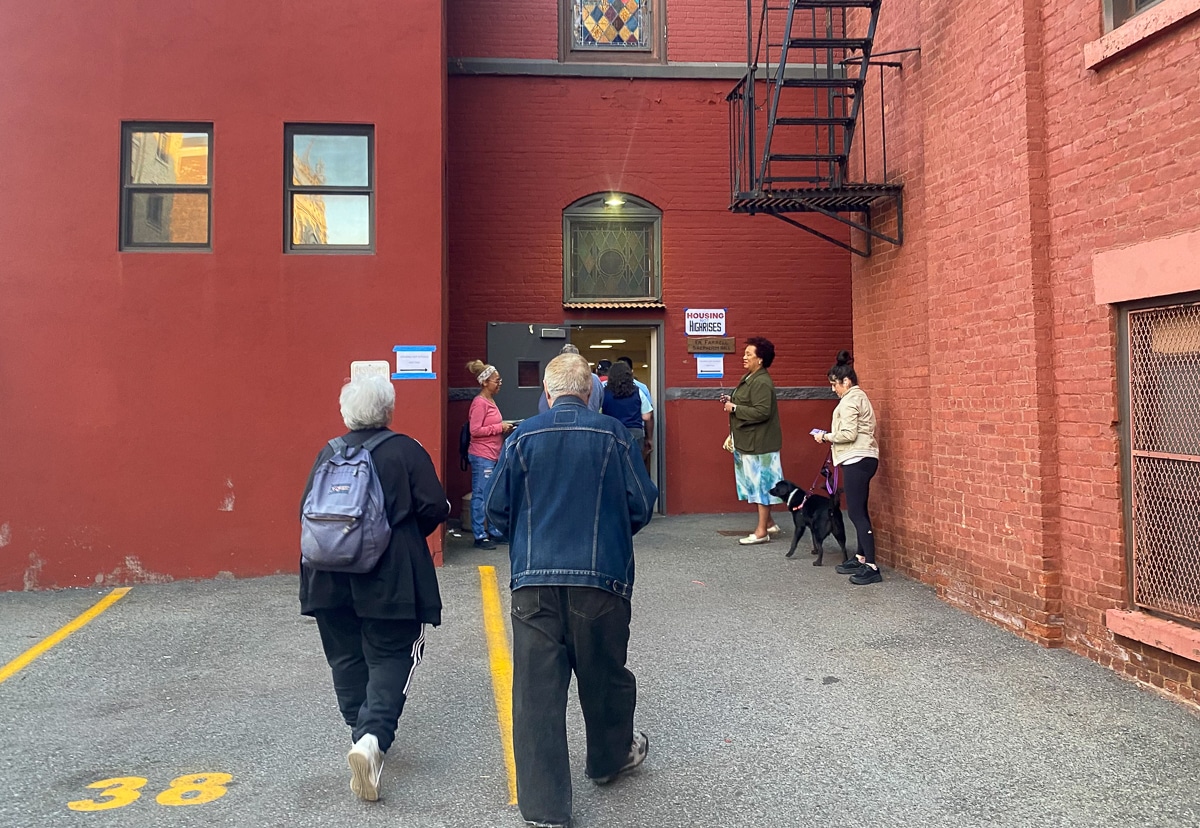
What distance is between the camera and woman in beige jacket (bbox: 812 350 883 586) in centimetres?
754

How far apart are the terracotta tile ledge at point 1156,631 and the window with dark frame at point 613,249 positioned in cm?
678

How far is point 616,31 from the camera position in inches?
433

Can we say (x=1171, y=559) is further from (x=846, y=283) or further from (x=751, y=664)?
(x=846, y=283)

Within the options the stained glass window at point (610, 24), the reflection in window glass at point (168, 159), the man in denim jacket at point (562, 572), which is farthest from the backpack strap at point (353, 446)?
the stained glass window at point (610, 24)

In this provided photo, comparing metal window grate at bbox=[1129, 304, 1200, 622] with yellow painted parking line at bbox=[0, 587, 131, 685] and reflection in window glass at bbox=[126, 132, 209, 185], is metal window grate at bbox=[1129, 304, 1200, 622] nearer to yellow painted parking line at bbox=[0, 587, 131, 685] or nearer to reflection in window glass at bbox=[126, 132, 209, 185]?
yellow painted parking line at bbox=[0, 587, 131, 685]

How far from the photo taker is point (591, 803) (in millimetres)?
3730

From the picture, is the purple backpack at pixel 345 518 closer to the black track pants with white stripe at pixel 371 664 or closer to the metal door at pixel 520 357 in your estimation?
the black track pants with white stripe at pixel 371 664

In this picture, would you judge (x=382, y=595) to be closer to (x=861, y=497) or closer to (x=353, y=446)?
(x=353, y=446)

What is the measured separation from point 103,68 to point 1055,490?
27.8ft

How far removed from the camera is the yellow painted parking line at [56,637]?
5.63 metres

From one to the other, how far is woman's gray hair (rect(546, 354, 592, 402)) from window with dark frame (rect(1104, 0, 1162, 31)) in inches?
154

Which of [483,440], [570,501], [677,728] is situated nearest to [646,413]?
[483,440]

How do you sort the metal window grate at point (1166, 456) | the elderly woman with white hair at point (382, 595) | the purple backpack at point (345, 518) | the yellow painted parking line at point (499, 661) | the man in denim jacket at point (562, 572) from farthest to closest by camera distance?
the metal window grate at point (1166, 456), the yellow painted parking line at point (499, 661), the elderly woman with white hair at point (382, 595), the purple backpack at point (345, 518), the man in denim jacket at point (562, 572)

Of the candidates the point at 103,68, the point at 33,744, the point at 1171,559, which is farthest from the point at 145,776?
the point at 103,68
